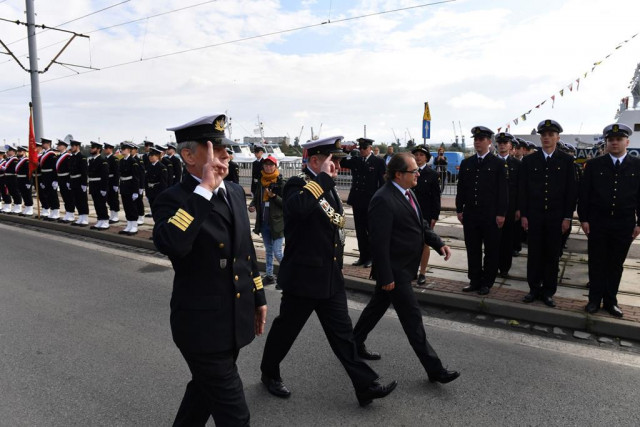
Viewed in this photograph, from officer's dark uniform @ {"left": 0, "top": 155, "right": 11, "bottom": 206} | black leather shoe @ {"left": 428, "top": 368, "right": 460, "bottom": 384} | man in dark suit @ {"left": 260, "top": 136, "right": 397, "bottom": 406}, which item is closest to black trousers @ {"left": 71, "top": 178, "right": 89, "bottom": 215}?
officer's dark uniform @ {"left": 0, "top": 155, "right": 11, "bottom": 206}

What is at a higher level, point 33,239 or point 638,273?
point 638,273

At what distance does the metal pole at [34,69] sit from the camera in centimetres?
1583

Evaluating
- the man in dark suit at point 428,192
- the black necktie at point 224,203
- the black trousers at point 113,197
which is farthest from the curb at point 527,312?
the black trousers at point 113,197

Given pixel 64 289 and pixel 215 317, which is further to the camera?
pixel 64 289

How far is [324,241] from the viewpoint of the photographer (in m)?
3.38

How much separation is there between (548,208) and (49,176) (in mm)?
13218

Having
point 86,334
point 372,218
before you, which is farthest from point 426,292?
point 86,334

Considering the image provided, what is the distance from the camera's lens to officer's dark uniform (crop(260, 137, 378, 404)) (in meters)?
3.26

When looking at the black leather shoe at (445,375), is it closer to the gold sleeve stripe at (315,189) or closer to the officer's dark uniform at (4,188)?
the gold sleeve stripe at (315,189)

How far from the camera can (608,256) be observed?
506 cm

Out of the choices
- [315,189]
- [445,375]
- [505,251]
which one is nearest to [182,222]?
[315,189]

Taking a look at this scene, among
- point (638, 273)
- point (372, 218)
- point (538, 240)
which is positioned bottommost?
point (638, 273)

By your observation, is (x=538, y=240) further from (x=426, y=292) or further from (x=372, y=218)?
(x=372, y=218)

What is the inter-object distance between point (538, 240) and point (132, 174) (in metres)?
8.91
